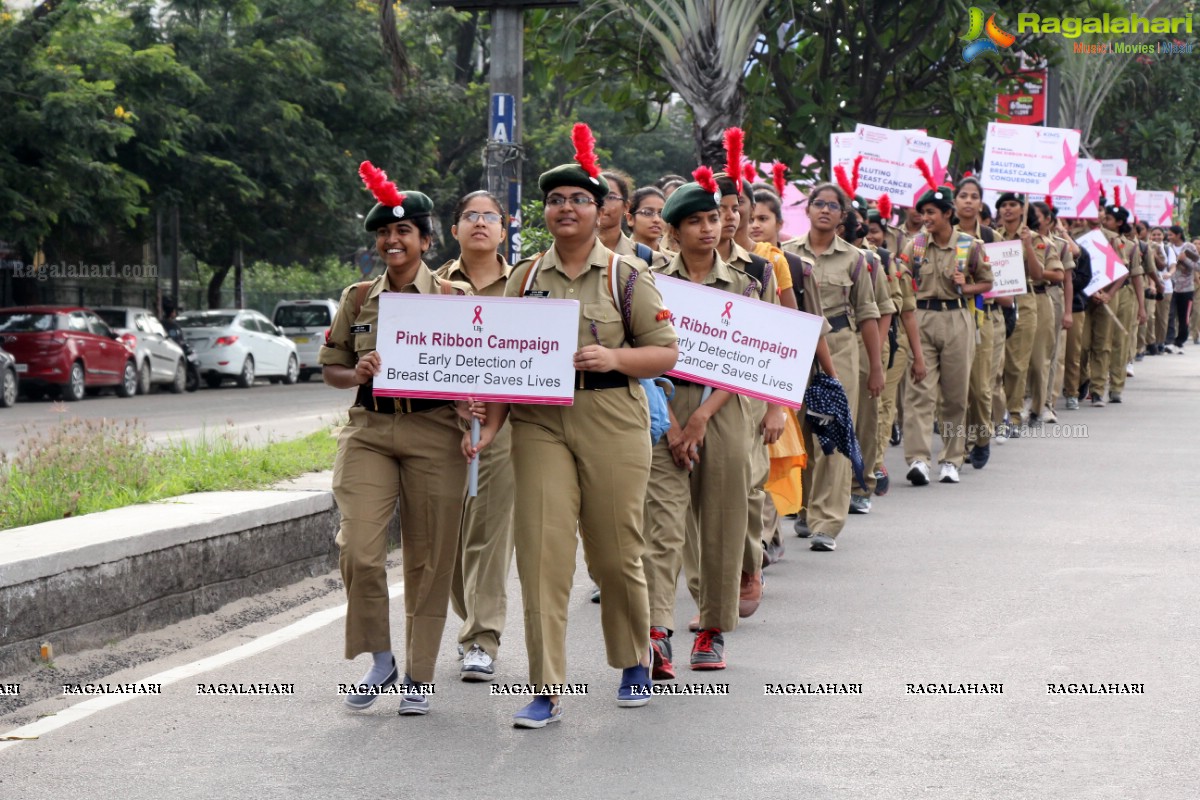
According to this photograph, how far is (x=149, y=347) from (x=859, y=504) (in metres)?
21.6

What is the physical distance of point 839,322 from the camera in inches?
402

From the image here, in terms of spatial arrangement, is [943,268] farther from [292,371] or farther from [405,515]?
[292,371]

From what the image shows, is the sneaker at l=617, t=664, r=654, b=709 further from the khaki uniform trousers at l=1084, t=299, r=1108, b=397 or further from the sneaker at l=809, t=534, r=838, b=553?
the khaki uniform trousers at l=1084, t=299, r=1108, b=397

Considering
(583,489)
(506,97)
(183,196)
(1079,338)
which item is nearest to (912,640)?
(583,489)

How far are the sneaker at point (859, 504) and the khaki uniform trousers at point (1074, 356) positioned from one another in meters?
9.25

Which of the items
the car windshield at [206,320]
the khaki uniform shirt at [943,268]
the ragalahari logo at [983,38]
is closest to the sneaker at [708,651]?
the khaki uniform shirt at [943,268]

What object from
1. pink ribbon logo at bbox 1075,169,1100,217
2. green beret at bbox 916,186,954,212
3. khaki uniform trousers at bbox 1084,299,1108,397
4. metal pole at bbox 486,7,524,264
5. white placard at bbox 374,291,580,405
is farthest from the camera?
pink ribbon logo at bbox 1075,169,1100,217

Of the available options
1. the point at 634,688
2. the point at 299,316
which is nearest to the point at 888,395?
the point at 634,688

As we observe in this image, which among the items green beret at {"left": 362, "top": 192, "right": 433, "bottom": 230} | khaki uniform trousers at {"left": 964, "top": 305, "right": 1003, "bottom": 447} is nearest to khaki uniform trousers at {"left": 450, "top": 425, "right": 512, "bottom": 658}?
green beret at {"left": 362, "top": 192, "right": 433, "bottom": 230}

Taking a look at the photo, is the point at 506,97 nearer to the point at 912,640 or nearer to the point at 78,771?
the point at 912,640

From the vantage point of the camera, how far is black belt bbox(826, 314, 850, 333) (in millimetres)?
10172

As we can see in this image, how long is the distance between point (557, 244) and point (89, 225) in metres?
25.5

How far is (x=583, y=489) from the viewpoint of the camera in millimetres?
5961

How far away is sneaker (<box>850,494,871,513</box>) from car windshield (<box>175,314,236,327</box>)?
24711 millimetres
